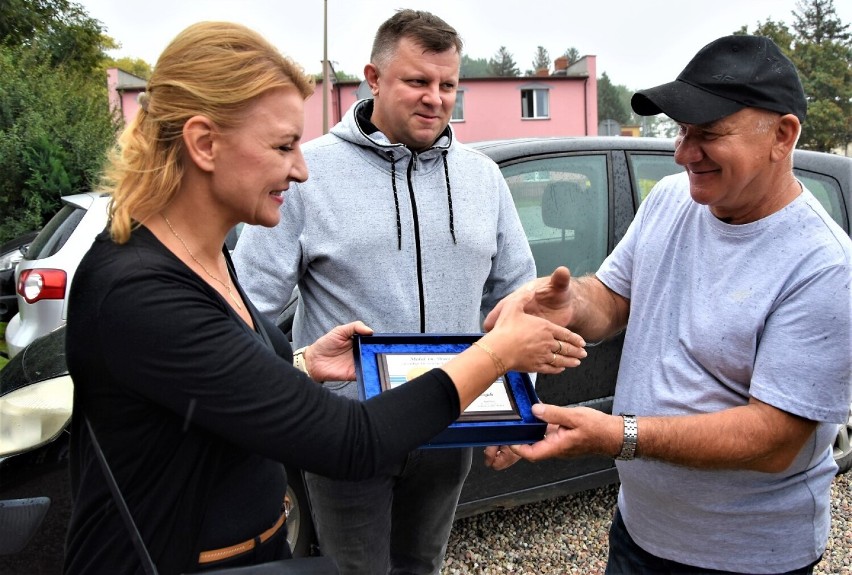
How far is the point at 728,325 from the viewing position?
5.47 ft

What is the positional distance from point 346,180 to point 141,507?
1.25 metres

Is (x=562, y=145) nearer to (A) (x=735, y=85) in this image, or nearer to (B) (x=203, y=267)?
(A) (x=735, y=85)

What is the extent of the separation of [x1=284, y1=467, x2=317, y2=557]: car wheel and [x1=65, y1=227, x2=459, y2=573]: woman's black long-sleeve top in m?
1.65

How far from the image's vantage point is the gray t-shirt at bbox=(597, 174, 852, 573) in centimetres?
156

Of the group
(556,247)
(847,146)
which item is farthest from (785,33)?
(556,247)

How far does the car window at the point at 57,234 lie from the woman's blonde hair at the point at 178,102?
13.4ft

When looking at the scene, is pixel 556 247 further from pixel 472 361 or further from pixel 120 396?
pixel 120 396

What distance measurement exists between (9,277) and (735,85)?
6.67 m

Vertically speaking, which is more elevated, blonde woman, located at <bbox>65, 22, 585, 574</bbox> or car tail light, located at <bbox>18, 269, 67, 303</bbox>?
blonde woman, located at <bbox>65, 22, 585, 574</bbox>

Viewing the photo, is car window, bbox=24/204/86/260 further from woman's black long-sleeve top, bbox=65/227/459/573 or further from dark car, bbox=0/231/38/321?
woman's black long-sleeve top, bbox=65/227/459/573

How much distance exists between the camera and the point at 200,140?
135 cm

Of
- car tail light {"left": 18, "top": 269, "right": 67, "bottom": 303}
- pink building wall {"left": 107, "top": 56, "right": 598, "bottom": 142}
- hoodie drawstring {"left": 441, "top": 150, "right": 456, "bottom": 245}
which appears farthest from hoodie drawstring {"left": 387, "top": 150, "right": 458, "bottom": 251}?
pink building wall {"left": 107, "top": 56, "right": 598, "bottom": 142}

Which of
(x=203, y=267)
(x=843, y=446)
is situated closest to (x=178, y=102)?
(x=203, y=267)

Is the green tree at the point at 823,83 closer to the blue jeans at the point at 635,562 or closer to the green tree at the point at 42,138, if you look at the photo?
the green tree at the point at 42,138
